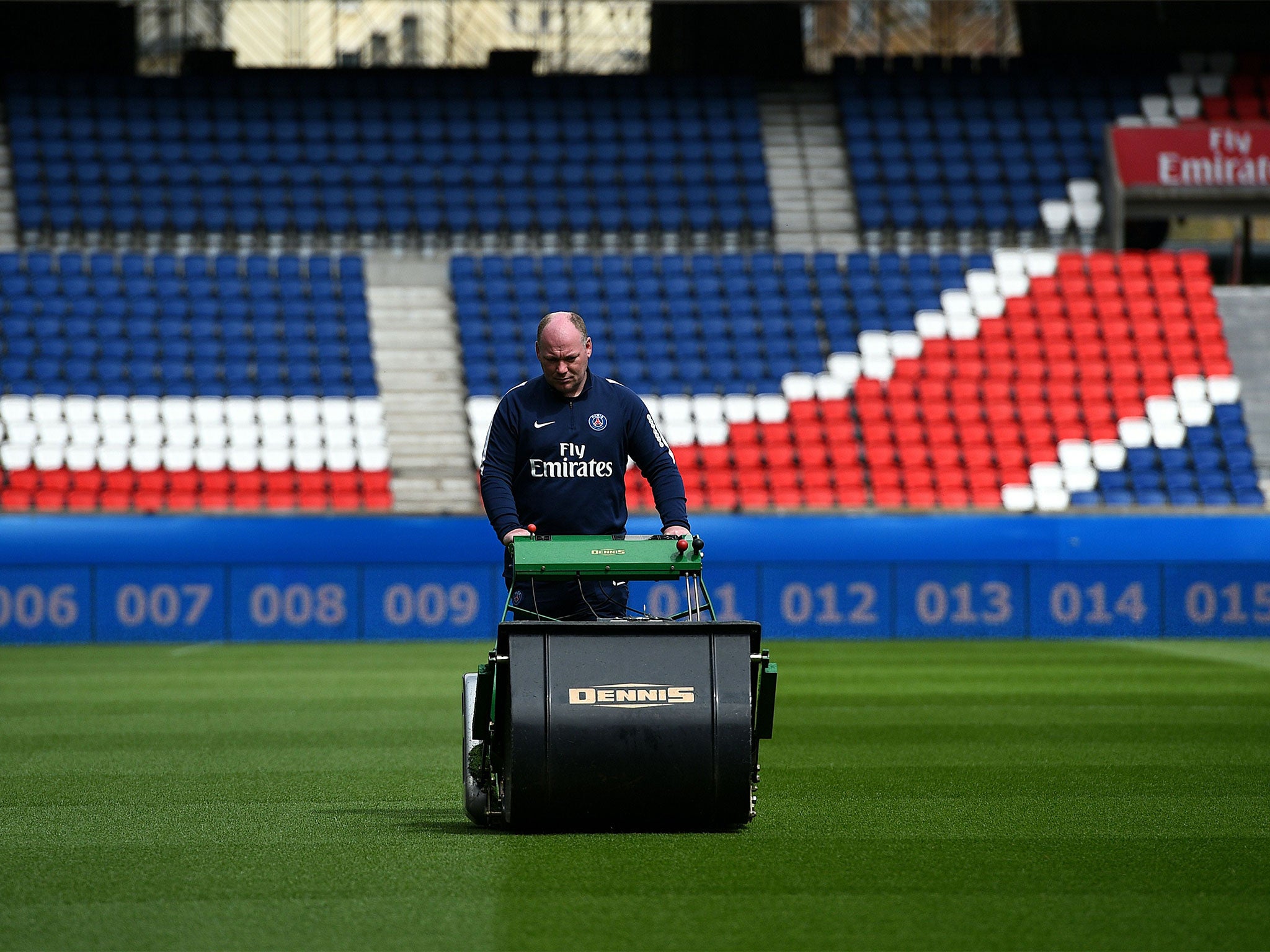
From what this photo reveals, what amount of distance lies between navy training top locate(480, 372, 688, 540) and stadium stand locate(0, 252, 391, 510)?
667 inches

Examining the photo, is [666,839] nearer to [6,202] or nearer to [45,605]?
[45,605]

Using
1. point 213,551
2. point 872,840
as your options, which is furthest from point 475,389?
point 872,840

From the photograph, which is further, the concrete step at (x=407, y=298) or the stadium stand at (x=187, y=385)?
the concrete step at (x=407, y=298)

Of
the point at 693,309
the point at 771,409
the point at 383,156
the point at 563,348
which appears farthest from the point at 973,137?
the point at 563,348

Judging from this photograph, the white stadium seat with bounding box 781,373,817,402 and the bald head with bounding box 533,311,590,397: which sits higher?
the white stadium seat with bounding box 781,373,817,402

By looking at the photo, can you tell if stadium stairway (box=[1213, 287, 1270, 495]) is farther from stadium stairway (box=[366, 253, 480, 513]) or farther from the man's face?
the man's face

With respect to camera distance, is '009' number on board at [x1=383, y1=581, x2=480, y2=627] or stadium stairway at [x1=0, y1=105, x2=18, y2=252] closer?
'009' number on board at [x1=383, y1=581, x2=480, y2=627]

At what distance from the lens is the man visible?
742 cm

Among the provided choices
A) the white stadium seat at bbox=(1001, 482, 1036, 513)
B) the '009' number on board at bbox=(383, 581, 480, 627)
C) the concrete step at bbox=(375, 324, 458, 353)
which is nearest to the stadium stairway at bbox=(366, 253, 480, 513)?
the concrete step at bbox=(375, 324, 458, 353)

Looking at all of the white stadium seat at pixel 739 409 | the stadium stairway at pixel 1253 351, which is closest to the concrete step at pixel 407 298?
the white stadium seat at pixel 739 409

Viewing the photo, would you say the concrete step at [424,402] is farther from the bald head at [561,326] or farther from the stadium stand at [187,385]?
the bald head at [561,326]

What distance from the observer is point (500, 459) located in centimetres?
748

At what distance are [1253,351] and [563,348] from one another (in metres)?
23.2

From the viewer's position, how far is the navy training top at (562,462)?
24.5 feet
